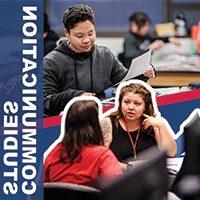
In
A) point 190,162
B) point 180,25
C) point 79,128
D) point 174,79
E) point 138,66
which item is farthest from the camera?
point 180,25

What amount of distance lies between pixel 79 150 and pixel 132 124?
0.21 meters

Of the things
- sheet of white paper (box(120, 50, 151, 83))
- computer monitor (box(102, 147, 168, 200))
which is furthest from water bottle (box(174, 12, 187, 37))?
computer monitor (box(102, 147, 168, 200))

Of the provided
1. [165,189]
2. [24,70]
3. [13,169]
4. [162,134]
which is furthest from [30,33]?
[165,189]

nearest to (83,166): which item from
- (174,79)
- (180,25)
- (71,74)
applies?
(71,74)

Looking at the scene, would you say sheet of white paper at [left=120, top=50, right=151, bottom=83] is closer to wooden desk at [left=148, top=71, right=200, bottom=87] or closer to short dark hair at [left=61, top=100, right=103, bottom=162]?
wooden desk at [left=148, top=71, right=200, bottom=87]

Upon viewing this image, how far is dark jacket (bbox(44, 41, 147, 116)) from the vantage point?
82.7 inches

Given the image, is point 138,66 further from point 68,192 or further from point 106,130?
point 68,192

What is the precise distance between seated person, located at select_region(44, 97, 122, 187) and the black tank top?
4 cm

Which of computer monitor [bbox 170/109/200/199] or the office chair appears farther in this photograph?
the office chair

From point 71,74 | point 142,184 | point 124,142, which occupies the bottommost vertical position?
point 124,142

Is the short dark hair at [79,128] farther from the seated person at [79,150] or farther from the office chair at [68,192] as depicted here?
the office chair at [68,192]

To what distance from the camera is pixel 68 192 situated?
1.93m

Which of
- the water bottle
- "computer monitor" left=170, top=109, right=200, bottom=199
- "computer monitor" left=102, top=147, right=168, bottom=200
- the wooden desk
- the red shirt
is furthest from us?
the water bottle

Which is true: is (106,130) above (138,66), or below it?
below
